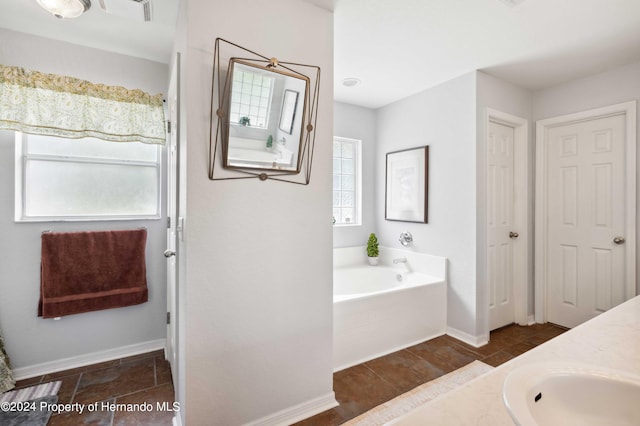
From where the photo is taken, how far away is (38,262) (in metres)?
2.20

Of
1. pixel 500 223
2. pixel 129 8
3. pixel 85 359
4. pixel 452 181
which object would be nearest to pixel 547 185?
pixel 500 223

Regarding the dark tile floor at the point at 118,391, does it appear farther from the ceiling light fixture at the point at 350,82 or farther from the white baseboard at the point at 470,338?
the ceiling light fixture at the point at 350,82

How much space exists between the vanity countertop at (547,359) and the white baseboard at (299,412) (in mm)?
1353

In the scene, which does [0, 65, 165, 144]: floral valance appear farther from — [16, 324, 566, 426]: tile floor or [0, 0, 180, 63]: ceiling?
[16, 324, 566, 426]: tile floor

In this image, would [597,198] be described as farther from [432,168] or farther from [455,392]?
[455,392]

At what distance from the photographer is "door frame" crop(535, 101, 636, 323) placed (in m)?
2.52

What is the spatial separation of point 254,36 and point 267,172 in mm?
712

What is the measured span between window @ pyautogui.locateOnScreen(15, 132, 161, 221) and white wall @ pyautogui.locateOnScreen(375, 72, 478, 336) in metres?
2.52

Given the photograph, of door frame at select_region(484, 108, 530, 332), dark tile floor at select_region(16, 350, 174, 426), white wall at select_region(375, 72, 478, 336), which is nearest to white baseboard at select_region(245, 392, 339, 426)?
dark tile floor at select_region(16, 350, 174, 426)

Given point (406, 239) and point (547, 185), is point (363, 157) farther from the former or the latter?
point (547, 185)

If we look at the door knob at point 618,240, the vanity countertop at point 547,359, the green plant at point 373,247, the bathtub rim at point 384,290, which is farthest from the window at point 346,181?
the vanity countertop at point 547,359

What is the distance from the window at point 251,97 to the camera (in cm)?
148

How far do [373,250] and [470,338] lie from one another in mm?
1275

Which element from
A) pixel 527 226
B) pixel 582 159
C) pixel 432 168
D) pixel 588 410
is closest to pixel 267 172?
pixel 588 410
